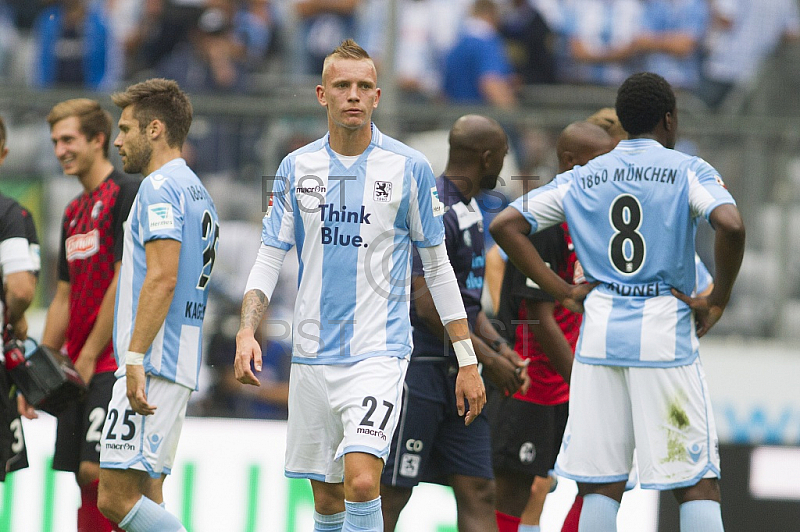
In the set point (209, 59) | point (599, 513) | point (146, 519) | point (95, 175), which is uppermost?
point (209, 59)

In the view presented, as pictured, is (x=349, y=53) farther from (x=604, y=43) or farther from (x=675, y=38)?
(x=675, y=38)

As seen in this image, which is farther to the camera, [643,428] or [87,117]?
[87,117]

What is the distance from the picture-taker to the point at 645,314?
4.98 metres

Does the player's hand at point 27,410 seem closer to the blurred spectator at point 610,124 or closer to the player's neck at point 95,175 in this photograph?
the player's neck at point 95,175

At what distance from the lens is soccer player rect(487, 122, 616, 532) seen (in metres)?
5.97

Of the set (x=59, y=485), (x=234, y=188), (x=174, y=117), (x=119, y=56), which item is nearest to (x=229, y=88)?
(x=119, y=56)

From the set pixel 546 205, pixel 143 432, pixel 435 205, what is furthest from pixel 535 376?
pixel 143 432

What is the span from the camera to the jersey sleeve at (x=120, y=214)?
592 centimetres

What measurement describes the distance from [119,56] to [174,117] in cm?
607

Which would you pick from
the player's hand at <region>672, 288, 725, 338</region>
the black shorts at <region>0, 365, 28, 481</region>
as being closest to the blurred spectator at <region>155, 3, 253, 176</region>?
the black shorts at <region>0, 365, 28, 481</region>

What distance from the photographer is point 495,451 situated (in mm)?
6273

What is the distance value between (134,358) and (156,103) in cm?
129

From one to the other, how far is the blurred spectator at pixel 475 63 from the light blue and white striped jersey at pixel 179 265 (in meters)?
6.01

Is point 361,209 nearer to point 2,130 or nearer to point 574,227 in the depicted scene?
point 574,227
